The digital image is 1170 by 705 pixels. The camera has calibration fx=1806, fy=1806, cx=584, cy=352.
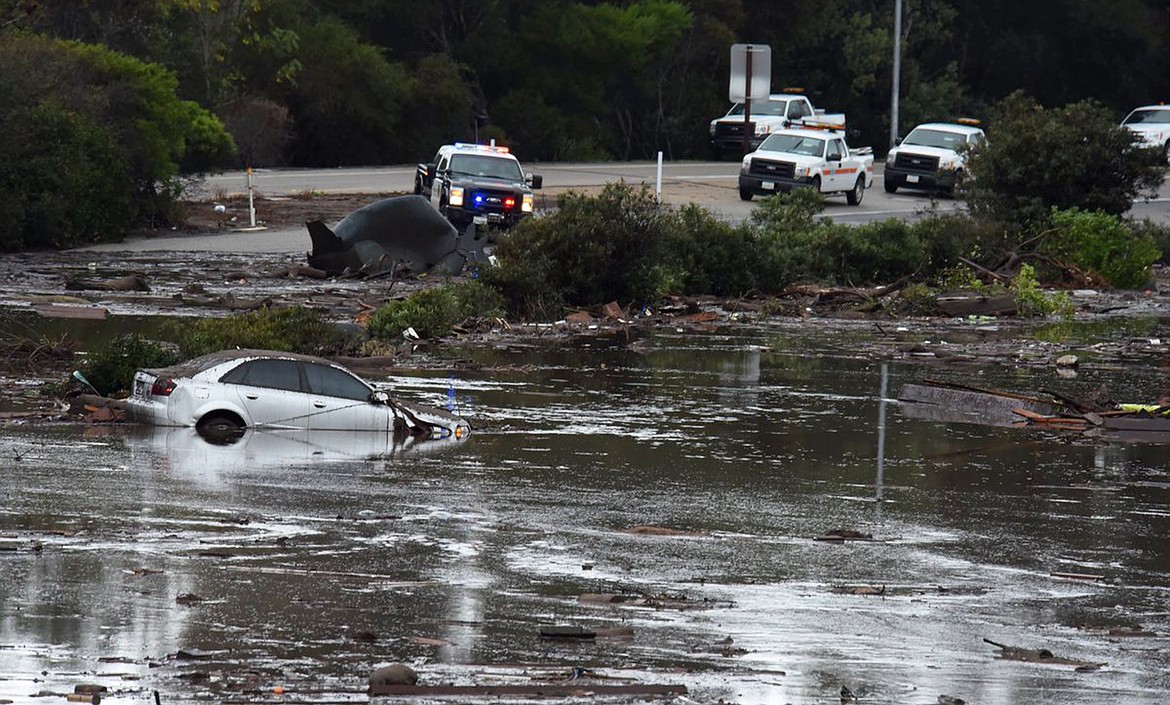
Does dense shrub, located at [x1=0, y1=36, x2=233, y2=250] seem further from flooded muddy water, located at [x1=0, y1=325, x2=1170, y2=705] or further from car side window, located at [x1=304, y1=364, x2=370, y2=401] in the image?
car side window, located at [x1=304, y1=364, x2=370, y2=401]

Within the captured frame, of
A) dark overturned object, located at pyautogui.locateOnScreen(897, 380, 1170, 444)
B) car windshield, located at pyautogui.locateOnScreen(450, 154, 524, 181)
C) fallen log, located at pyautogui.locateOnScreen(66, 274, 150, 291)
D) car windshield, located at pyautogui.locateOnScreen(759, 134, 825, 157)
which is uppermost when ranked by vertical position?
car windshield, located at pyautogui.locateOnScreen(759, 134, 825, 157)

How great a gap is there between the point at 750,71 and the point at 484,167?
645 centimetres

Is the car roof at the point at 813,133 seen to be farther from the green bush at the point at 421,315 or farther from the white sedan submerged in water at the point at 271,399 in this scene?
the white sedan submerged in water at the point at 271,399

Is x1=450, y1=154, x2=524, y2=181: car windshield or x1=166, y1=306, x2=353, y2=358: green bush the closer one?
x1=166, y1=306, x2=353, y2=358: green bush

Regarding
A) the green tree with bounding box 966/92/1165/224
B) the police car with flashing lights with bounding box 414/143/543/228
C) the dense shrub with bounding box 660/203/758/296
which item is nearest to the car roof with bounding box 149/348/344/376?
the dense shrub with bounding box 660/203/758/296

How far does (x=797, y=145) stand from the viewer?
5091cm

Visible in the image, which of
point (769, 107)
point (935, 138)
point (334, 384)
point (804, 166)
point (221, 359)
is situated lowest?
point (334, 384)

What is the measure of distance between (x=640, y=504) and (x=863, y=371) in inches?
453

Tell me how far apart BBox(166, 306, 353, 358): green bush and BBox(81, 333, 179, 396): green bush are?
971mm

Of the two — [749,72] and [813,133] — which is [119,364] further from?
[813,133]

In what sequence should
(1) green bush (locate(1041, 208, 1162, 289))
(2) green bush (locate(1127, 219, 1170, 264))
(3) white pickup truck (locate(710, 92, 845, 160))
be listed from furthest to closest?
(3) white pickup truck (locate(710, 92, 845, 160)), (2) green bush (locate(1127, 219, 1170, 264)), (1) green bush (locate(1041, 208, 1162, 289))

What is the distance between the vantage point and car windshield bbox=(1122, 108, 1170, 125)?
206 feet

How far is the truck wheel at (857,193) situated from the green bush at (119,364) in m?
33.7

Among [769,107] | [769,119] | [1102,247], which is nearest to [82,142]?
[1102,247]
